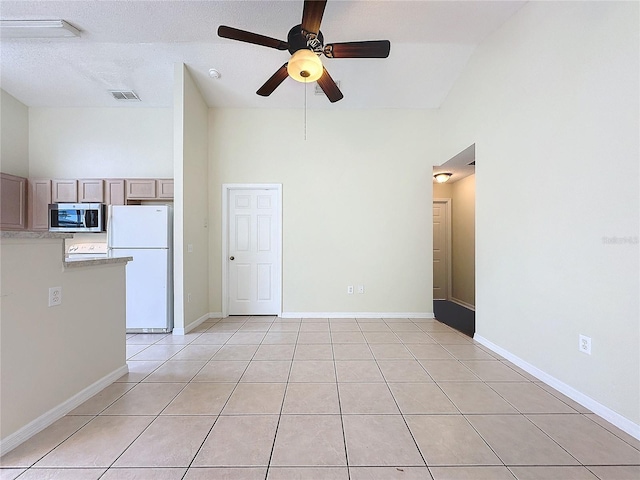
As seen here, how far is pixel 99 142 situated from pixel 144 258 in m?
2.26

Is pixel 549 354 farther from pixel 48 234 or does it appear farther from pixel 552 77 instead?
pixel 48 234

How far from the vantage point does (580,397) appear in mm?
1908

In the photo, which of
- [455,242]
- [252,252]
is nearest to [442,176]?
[455,242]

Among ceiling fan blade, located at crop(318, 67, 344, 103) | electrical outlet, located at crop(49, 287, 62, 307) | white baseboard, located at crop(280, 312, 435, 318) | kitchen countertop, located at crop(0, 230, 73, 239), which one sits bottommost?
white baseboard, located at crop(280, 312, 435, 318)

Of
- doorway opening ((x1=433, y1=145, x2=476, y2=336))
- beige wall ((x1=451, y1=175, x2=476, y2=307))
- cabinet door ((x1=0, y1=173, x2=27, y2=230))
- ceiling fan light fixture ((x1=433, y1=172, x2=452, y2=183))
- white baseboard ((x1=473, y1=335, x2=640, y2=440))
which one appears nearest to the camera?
white baseboard ((x1=473, y1=335, x2=640, y2=440))

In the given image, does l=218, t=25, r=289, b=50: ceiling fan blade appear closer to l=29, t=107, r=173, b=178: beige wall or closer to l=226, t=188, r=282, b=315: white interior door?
l=226, t=188, r=282, b=315: white interior door

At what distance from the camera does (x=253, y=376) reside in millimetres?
2293

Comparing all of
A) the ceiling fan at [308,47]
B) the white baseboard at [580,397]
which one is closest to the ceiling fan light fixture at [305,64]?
the ceiling fan at [308,47]

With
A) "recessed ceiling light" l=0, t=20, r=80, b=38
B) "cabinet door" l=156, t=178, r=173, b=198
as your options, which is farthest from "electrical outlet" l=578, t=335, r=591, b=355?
"recessed ceiling light" l=0, t=20, r=80, b=38

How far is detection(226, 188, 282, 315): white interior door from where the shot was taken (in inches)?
165

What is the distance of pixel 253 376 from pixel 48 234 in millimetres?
1751

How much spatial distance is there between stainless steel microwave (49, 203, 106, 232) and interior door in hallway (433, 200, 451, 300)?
5849 mm

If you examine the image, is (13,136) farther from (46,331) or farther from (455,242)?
Answer: (455,242)

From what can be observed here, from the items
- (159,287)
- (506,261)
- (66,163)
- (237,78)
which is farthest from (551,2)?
(66,163)
